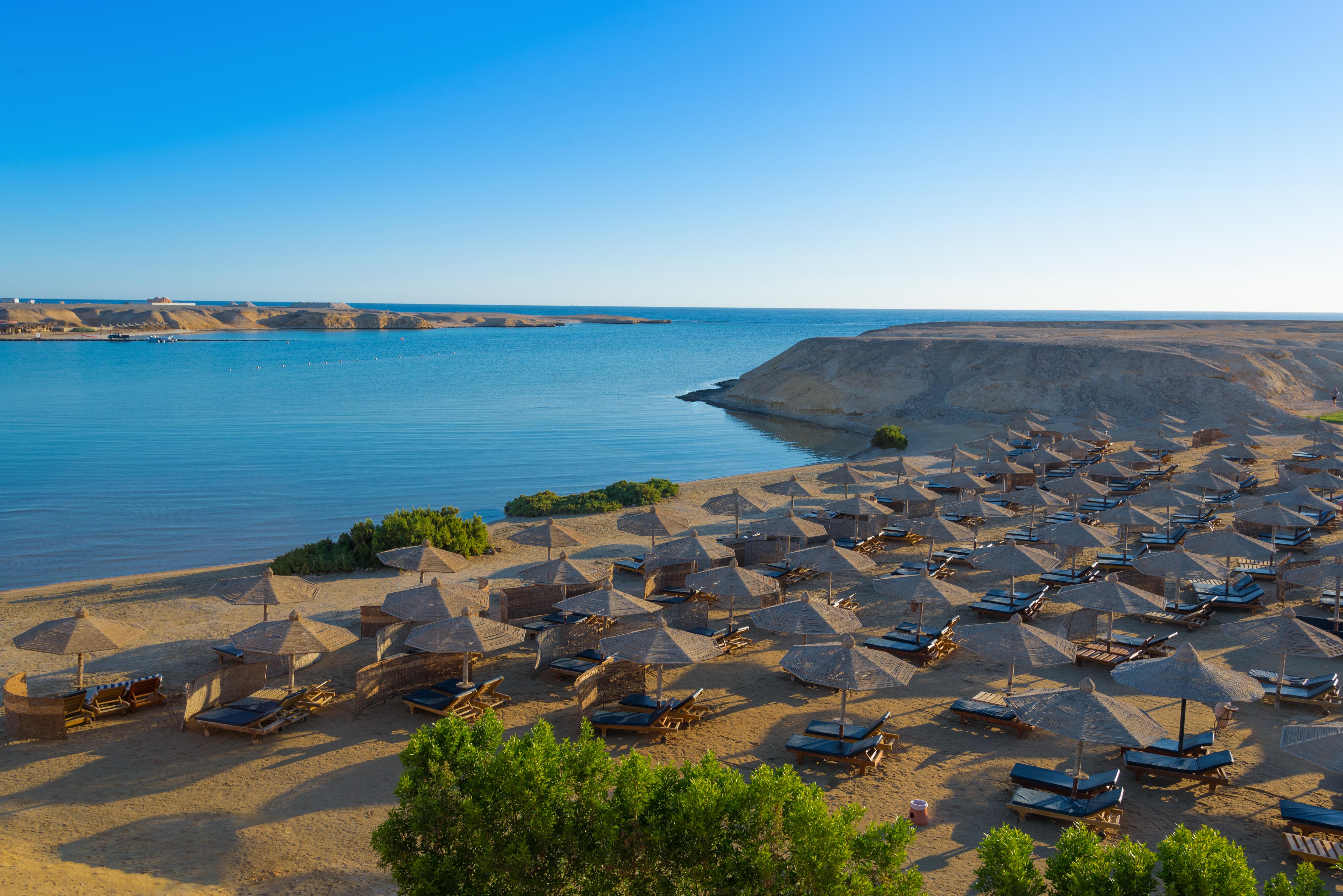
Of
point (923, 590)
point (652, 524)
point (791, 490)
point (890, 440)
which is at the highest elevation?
point (791, 490)

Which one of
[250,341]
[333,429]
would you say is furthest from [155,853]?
[250,341]

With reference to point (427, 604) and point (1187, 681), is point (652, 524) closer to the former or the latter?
point (427, 604)

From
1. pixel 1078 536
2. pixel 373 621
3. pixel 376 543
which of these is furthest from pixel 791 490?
pixel 373 621

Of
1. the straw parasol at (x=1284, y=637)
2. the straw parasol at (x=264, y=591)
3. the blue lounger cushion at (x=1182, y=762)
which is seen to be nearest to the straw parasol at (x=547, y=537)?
the straw parasol at (x=264, y=591)

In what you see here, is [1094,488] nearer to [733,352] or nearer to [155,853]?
[155,853]

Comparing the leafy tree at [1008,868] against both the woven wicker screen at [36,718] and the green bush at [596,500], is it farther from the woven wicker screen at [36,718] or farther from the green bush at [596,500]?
the green bush at [596,500]

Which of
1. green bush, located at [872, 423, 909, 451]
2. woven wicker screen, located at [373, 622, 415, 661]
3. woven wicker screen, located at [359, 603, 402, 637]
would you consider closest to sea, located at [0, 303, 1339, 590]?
green bush, located at [872, 423, 909, 451]

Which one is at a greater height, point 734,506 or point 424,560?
point 734,506
